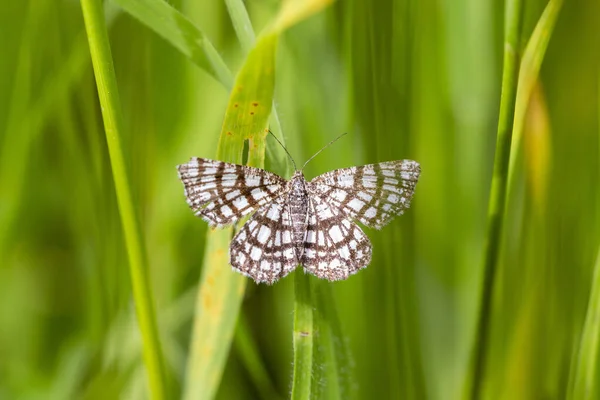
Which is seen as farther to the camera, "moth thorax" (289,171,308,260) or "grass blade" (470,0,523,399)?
"moth thorax" (289,171,308,260)

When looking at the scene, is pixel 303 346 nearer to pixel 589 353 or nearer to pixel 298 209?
pixel 298 209

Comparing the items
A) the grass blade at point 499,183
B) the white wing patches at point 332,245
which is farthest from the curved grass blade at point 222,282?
the grass blade at point 499,183

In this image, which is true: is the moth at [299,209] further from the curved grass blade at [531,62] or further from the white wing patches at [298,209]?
the curved grass blade at [531,62]

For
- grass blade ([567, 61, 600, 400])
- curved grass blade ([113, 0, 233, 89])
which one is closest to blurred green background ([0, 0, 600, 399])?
grass blade ([567, 61, 600, 400])

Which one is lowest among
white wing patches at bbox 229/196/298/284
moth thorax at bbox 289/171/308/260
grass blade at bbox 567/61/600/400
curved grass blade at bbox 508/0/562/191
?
grass blade at bbox 567/61/600/400

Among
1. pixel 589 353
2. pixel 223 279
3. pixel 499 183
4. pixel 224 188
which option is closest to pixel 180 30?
pixel 224 188

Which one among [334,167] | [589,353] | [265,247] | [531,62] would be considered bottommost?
[589,353]

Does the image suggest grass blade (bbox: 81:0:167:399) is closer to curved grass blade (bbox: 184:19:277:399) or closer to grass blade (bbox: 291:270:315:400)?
curved grass blade (bbox: 184:19:277:399)
